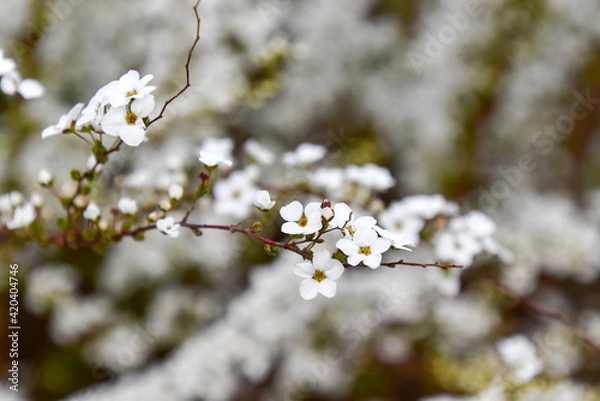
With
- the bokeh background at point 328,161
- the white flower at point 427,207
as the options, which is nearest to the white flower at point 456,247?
the white flower at point 427,207

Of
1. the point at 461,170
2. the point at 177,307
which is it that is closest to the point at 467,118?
the point at 461,170

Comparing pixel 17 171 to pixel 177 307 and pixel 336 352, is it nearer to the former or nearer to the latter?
pixel 177 307

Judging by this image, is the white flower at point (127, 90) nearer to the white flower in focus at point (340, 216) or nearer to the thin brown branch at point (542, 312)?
the white flower in focus at point (340, 216)

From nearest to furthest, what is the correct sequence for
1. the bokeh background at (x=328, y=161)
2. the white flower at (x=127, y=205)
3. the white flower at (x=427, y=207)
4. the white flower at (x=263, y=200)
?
the white flower at (x=263, y=200) < the white flower at (x=127, y=205) < the white flower at (x=427, y=207) < the bokeh background at (x=328, y=161)

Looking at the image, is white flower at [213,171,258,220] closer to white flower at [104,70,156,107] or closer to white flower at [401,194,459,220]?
white flower at [401,194,459,220]

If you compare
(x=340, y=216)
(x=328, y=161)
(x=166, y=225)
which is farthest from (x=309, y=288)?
(x=328, y=161)
